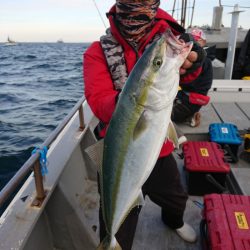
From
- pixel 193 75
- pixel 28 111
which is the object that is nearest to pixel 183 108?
pixel 193 75

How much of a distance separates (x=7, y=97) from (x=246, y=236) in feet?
43.8

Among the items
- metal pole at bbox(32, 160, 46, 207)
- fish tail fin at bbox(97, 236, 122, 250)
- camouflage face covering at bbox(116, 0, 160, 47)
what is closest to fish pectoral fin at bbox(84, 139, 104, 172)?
fish tail fin at bbox(97, 236, 122, 250)

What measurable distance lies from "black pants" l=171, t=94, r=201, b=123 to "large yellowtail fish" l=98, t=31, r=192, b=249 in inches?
→ 143

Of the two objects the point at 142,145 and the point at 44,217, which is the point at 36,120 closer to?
the point at 44,217

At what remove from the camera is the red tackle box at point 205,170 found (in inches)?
160

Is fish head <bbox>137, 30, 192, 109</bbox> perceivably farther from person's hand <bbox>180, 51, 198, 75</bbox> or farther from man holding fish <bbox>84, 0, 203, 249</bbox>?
person's hand <bbox>180, 51, 198, 75</bbox>

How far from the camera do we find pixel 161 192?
2.89m

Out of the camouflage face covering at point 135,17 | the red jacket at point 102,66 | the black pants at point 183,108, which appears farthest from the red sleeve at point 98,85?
the black pants at point 183,108

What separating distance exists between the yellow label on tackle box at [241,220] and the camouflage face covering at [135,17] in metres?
1.69

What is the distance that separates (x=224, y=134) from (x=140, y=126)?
138 inches

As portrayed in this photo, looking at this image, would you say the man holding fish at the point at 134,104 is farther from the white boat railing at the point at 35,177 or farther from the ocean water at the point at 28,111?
the ocean water at the point at 28,111

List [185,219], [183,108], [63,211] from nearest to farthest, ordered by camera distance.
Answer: [63,211] < [185,219] < [183,108]

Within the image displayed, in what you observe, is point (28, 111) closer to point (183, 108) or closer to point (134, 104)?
point (183, 108)

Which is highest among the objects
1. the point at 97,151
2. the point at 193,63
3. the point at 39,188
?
the point at 193,63
